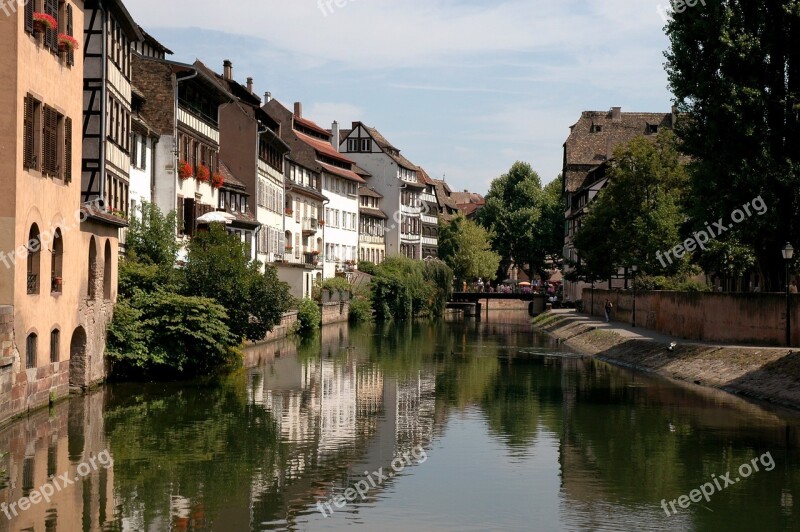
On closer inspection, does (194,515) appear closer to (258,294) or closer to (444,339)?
(258,294)

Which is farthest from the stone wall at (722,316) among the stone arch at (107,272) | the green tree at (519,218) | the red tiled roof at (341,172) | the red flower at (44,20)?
the green tree at (519,218)

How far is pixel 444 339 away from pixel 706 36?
32.8 m

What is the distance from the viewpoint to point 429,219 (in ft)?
460

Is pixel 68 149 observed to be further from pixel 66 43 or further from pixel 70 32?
pixel 70 32

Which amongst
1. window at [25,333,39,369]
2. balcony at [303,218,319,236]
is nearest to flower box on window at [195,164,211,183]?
window at [25,333,39,369]

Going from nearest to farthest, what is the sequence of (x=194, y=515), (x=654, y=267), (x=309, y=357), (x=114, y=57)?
1. (x=194, y=515)
2. (x=114, y=57)
3. (x=309, y=357)
4. (x=654, y=267)

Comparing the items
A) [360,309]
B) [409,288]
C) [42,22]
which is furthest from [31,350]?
[409,288]

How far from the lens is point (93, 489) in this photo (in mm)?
20812

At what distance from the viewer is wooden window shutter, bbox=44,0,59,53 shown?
28703 mm

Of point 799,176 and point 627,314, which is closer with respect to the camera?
point 799,176

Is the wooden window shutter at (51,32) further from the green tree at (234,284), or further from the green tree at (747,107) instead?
the green tree at (747,107)

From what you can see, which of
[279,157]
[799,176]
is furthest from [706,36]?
[279,157]

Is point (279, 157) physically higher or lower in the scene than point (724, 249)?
higher

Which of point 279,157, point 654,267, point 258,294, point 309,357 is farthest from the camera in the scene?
point 279,157
